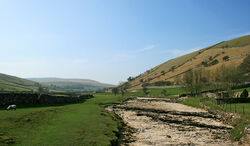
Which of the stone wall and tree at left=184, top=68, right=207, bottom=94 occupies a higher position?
tree at left=184, top=68, right=207, bottom=94

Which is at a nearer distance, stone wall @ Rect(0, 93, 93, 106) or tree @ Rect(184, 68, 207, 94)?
stone wall @ Rect(0, 93, 93, 106)

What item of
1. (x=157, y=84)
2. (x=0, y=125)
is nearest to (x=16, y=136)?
(x=0, y=125)

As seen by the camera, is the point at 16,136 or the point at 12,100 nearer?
the point at 16,136

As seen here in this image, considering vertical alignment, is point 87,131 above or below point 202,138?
above

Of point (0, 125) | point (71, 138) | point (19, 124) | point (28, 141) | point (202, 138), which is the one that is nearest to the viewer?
point (28, 141)

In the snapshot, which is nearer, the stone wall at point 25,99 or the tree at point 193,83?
the stone wall at point 25,99

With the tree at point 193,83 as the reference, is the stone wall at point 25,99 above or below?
below

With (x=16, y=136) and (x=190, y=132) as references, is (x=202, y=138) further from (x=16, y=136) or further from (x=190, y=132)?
(x=16, y=136)

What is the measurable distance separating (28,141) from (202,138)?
20184 millimetres

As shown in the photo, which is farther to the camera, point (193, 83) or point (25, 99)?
point (193, 83)

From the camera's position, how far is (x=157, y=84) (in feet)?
644

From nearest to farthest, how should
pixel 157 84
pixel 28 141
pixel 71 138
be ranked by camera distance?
pixel 28 141
pixel 71 138
pixel 157 84

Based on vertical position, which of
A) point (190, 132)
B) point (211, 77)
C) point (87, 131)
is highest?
point (211, 77)

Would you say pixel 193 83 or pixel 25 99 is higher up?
pixel 193 83
